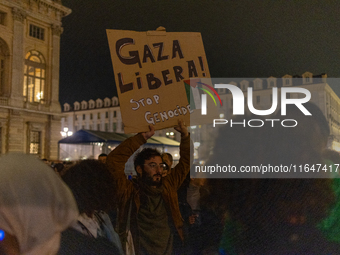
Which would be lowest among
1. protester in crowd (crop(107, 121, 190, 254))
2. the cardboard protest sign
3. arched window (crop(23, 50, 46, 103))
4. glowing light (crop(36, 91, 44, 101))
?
protester in crowd (crop(107, 121, 190, 254))

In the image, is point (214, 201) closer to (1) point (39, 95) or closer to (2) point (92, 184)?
(2) point (92, 184)

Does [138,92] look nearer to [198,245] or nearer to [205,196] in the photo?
[205,196]

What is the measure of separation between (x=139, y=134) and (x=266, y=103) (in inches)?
43.4

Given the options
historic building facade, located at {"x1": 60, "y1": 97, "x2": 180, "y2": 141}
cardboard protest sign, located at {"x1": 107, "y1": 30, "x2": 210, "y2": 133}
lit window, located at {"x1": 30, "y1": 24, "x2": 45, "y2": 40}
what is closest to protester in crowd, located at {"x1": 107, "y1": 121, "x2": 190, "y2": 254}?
cardboard protest sign, located at {"x1": 107, "y1": 30, "x2": 210, "y2": 133}

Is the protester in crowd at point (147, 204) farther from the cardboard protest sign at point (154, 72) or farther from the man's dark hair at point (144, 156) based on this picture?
the cardboard protest sign at point (154, 72)

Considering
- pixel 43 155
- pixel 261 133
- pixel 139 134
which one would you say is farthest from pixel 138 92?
pixel 43 155

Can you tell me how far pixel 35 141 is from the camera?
23.2 meters

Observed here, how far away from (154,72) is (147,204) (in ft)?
3.15

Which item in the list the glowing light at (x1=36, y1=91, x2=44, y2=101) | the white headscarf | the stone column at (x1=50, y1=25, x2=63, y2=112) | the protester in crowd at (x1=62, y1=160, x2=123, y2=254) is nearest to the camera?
the white headscarf

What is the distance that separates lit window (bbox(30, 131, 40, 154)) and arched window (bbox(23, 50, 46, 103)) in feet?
7.87

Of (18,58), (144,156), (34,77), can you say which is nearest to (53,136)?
(34,77)

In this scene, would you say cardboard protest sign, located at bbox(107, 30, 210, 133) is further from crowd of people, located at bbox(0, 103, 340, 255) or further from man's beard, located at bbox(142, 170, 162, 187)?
man's beard, located at bbox(142, 170, 162, 187)

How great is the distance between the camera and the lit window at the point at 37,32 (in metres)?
23.3

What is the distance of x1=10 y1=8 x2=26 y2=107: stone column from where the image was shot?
70.3 ft
